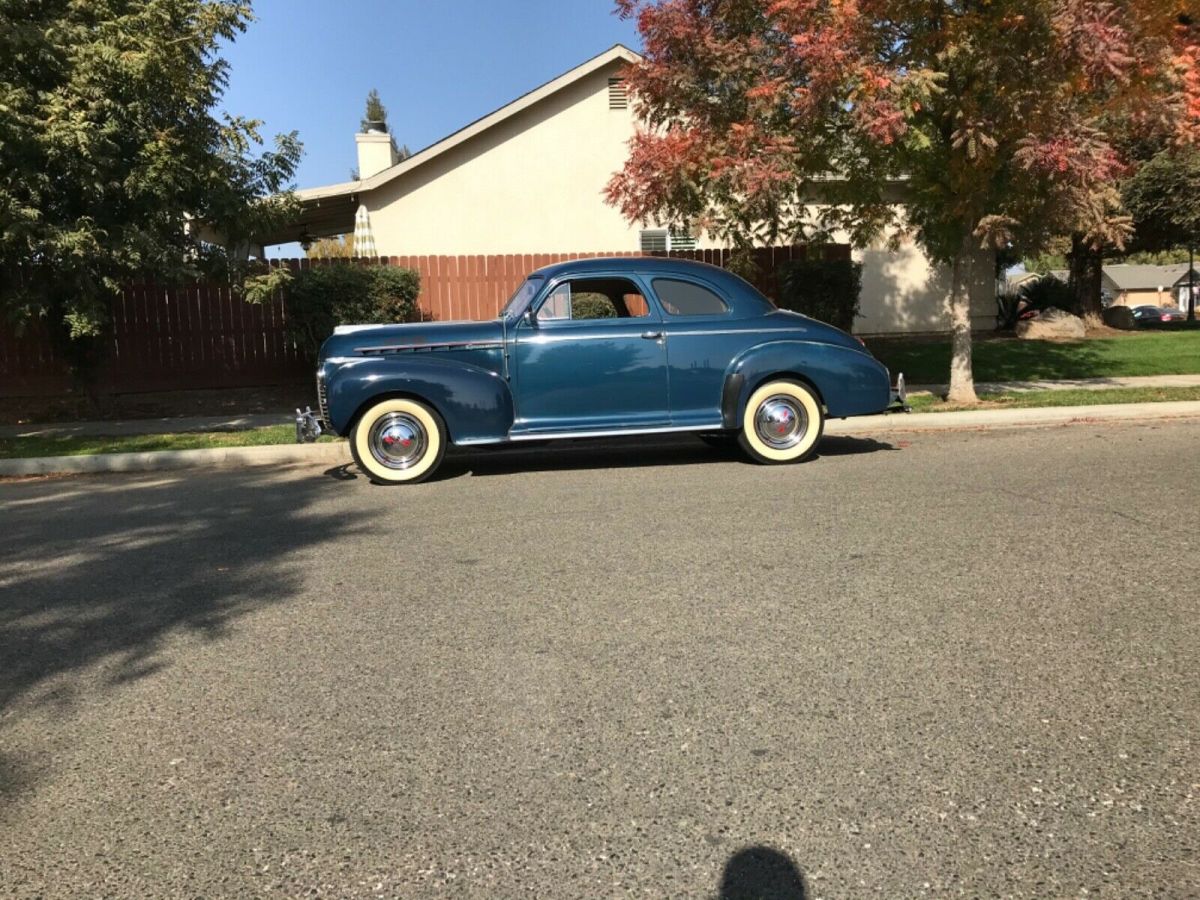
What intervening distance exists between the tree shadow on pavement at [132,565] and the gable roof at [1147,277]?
93110 mm

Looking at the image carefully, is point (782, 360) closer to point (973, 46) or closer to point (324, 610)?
point (973, 46)

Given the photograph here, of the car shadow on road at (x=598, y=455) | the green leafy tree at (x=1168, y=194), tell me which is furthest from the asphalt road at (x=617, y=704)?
the green leafy tree at (x=1168, y=194)

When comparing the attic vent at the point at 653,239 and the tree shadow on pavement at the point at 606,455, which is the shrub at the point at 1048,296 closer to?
the attic vent at the point at 653,239

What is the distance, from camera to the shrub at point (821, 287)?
47.5ft

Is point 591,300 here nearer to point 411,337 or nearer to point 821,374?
point 411,337

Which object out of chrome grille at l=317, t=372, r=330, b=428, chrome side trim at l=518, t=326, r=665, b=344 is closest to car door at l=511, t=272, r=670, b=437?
chrome side trim at l=518, t=326, r=665, b=344

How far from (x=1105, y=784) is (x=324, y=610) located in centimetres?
349

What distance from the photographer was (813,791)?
2.81 m

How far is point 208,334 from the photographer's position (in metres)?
14.4

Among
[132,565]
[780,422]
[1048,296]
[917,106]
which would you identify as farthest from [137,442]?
[1048,296]

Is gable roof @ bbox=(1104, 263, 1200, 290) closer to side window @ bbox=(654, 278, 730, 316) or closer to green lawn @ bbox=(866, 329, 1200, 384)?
green lawn @ bbox=(866, 329, 1200, 384)

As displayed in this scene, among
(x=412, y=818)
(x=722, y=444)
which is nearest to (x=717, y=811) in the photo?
(x=412, y=818)

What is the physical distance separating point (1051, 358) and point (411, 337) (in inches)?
504

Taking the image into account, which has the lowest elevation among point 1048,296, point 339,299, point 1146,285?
point 339,299
